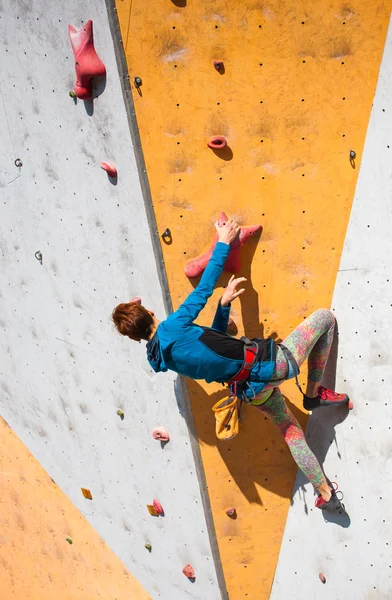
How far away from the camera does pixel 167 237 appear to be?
3.65 metres

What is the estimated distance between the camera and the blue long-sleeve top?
3152 millimetres

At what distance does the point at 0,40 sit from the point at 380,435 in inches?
101

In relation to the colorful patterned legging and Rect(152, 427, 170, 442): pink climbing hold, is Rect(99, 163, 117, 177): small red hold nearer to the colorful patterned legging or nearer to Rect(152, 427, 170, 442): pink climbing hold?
the colorful patterned legging

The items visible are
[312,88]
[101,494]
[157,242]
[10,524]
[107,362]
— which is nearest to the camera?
[312,88]

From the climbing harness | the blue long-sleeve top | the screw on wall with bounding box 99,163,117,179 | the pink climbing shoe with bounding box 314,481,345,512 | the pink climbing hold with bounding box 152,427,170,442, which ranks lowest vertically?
the pink climbing shoe with bounding box 314,481,345,512

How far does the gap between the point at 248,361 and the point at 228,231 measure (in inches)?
22.6

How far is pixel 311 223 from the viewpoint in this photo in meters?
3.54

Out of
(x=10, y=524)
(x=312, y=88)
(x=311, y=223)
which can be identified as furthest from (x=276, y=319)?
(x=10, y=524)

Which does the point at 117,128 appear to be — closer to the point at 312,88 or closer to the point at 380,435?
the point at 312,88

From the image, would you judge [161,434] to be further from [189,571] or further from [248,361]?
[248,361]

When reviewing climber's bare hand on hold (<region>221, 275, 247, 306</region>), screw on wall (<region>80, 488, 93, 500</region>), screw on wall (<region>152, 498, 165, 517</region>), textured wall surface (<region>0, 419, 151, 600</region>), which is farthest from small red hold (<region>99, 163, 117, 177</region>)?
textured wall surface (<region>0, 419, 151, 600</region>)

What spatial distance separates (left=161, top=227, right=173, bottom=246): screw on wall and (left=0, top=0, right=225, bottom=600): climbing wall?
0.23ft

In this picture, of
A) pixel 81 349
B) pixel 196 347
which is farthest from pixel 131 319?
pixel 81 349

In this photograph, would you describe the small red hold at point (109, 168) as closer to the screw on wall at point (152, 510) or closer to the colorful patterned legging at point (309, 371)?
the colorful patterned legging at point (309, 371)
